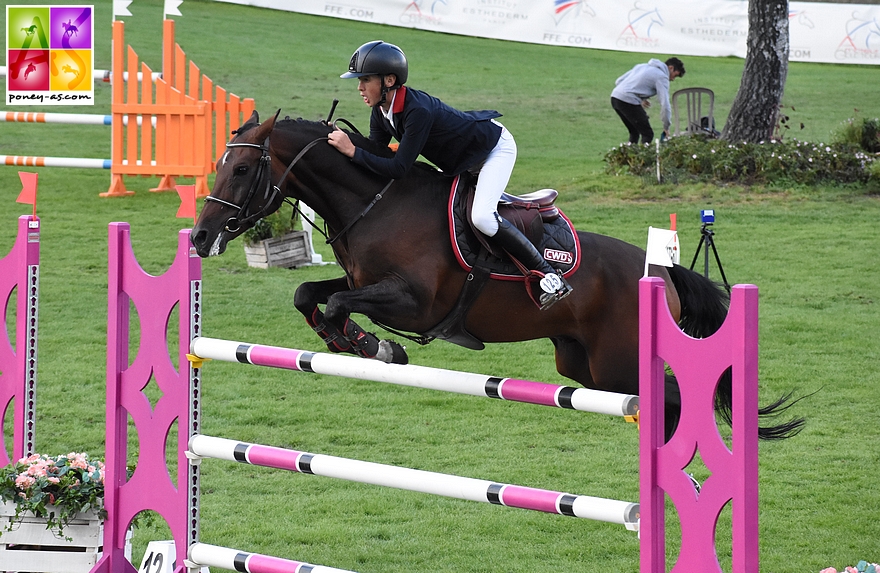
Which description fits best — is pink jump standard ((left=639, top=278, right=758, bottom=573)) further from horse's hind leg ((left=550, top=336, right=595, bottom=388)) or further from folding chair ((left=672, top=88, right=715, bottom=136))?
folding chair ((left=672, top=88, right=715, bottom=136))

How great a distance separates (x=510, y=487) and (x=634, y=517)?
14.5 inches

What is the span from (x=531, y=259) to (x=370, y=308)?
643mm

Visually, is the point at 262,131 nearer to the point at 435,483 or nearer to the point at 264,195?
the point at 264,195

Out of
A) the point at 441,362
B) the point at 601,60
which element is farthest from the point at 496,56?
the point at 441,362

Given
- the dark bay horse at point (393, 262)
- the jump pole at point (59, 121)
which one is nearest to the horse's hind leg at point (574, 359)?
the dark bay horse at point (393, 262)

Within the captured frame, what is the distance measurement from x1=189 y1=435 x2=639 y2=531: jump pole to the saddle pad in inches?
39.7

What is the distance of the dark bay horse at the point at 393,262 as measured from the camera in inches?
153

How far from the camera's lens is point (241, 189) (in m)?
3.88

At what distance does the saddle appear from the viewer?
4039 mm

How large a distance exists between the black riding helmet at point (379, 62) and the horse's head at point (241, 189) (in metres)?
0.37

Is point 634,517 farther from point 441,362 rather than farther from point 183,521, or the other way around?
point 441,362

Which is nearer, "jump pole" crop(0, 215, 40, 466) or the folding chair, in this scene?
"jump pole" crop(0, 215, 40, 466)

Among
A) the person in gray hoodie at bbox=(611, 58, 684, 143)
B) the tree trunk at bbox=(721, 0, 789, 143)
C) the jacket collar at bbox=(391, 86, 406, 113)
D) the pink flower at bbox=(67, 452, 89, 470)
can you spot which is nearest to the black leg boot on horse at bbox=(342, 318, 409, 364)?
the jacket collar at bbox=(391, 86, 406, 113)

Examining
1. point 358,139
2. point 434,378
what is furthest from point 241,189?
point 434,378
